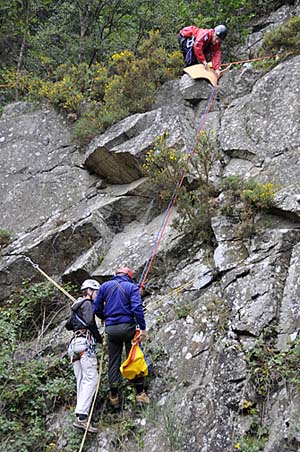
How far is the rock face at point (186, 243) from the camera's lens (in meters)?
5.38

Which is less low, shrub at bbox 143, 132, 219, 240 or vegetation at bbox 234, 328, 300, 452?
shrub at bbox 143, 132, 219, 240

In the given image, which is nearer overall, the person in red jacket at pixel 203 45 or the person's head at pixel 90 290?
the person's head at pixel 90 290

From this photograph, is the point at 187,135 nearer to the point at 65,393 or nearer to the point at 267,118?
the point at 267,118

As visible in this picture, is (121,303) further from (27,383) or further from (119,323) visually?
(27,383)

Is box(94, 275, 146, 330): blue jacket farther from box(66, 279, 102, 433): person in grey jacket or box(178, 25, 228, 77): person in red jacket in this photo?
box(178, 25, 228, 77): person in red jacket

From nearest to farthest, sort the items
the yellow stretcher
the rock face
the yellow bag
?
the rock face, the yellow bag, the yellow stretcher

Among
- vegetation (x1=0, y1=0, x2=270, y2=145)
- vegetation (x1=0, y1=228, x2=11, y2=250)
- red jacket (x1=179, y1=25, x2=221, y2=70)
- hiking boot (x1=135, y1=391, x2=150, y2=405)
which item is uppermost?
vegetation (x1=0, y1=0, x2=270, y2=145)

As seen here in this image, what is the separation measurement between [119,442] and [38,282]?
3.60 meters

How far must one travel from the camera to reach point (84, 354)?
6160mm

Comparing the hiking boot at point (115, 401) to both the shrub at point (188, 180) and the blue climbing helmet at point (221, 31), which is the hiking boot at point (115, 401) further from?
the blue climbing helmet at point (221, 31)

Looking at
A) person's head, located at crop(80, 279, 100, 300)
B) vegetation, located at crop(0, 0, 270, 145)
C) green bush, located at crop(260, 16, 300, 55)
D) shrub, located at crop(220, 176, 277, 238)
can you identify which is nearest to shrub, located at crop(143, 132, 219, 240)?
shrub, located at crop(220, 176, 277, 238)

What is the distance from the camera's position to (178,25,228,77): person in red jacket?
10.6 m

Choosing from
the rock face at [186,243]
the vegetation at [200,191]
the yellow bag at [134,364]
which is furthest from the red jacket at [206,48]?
the yellow bag at [134,364]

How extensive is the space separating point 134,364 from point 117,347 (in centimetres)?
39
